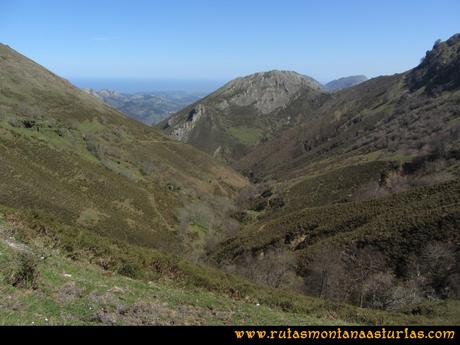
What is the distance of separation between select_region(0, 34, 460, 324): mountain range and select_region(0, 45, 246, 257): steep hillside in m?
0.43

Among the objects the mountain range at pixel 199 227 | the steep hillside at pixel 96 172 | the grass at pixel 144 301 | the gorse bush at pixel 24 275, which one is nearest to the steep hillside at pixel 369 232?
the mountain range at pixel 199 227

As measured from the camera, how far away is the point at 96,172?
225 ft

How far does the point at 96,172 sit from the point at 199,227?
2185cm

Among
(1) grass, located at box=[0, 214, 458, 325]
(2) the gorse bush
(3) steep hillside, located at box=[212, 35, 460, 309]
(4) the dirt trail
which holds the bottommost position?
(4) the dirt trail

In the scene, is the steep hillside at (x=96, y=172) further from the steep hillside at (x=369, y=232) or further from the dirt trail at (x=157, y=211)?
the steep hillside at (x=369, y=232)

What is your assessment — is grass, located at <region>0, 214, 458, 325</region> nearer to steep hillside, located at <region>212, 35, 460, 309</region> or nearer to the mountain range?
the mountain range

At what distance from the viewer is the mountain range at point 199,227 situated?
46.4ft

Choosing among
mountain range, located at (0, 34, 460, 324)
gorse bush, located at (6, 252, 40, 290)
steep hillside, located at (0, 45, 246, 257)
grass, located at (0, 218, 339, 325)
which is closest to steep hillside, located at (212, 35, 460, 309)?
mountain range, located at (0, 34, 460, 324)

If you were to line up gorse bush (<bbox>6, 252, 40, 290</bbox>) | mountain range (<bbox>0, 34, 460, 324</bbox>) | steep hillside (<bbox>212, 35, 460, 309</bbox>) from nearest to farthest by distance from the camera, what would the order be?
1. gorse bush (<bbox>6, 252, 40, 290</bbox>)
2. mountain range (<bbox>0, 34, 460, 324</bbox>)
3. steep hillside (<bbox>212, 35, 460, 309</bbox>)

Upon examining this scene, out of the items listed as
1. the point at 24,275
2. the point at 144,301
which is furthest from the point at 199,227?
the point at 24,275

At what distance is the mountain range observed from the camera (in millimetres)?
14156

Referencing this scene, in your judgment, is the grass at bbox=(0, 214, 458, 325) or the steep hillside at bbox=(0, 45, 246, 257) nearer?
the grass at bbox=(0, 214, 458, 325)

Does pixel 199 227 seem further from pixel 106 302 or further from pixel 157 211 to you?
pixel 106 302
